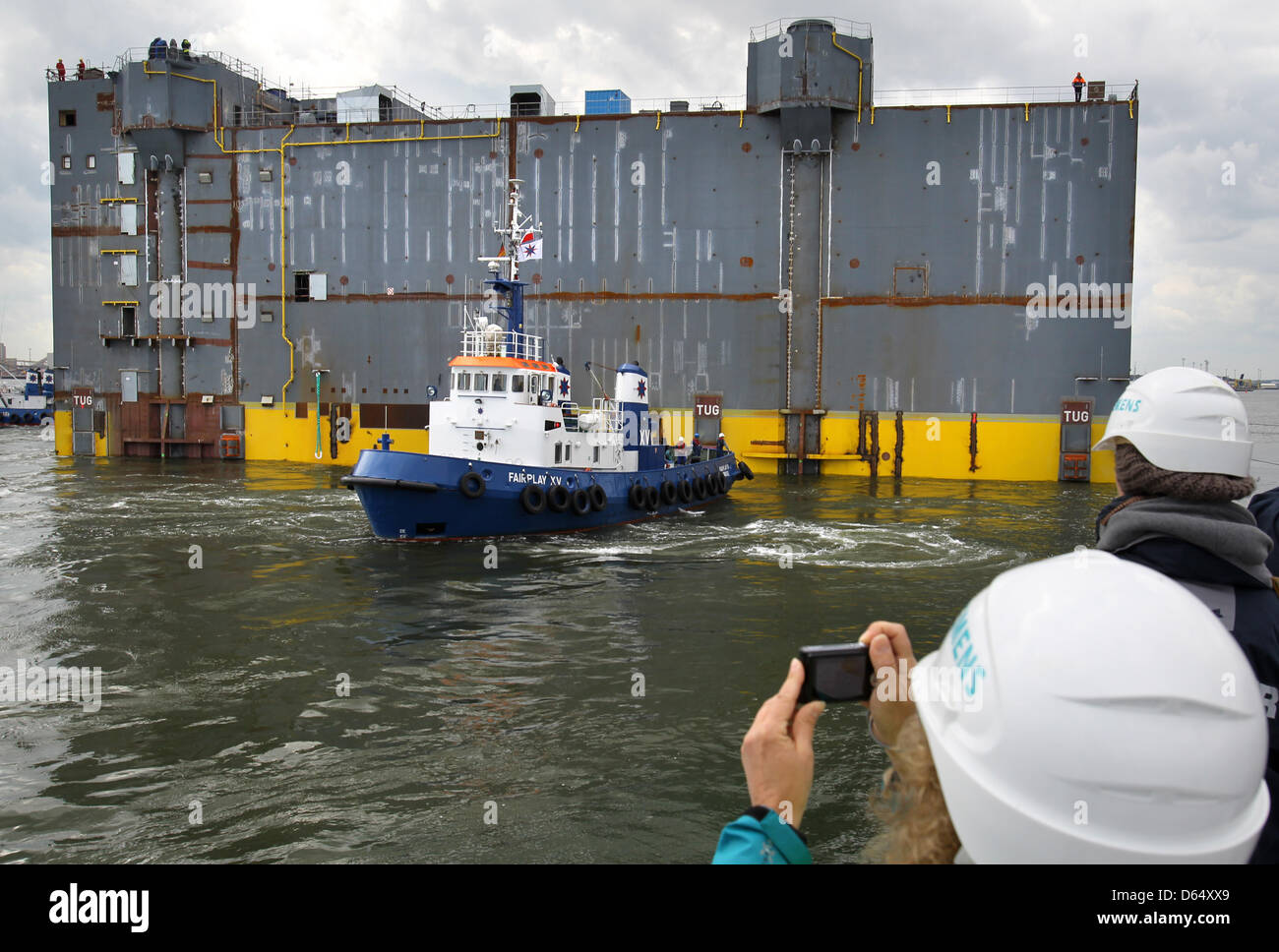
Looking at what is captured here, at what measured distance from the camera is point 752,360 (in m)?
27.2

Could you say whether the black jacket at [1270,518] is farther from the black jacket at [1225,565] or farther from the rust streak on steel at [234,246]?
the rust streak on steel at [234,246]

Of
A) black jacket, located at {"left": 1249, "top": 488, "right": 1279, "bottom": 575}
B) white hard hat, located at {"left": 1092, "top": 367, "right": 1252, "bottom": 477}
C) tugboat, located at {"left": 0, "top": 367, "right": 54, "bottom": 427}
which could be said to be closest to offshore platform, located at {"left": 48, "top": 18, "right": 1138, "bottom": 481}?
black jacket, located at {"left": 1249, "top": 488, "right": 1279, "bottom": 575}

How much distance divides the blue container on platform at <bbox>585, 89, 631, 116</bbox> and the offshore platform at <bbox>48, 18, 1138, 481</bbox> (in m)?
0.12

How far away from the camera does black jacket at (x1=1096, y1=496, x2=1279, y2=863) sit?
2438mm

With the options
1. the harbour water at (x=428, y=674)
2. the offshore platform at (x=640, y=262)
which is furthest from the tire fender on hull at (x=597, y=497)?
the offshore platform at (x=640, y=262)

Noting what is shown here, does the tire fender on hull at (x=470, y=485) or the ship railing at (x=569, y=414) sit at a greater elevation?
the ship railing at (x=569, y=414)

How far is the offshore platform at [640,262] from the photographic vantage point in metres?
25.9

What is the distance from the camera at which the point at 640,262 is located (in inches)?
1082

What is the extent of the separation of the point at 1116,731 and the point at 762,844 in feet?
2.00

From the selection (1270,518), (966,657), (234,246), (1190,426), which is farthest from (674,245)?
(966,657)

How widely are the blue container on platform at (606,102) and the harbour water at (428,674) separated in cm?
1585

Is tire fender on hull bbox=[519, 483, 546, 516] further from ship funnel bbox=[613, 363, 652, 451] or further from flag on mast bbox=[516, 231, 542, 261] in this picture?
flag on mast bbox=[516, 231, 542, 261]

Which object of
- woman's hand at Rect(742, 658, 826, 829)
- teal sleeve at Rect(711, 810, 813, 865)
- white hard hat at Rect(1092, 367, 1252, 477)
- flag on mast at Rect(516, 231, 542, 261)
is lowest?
teal sleeve at Rect(711, 810, 813, 865)
